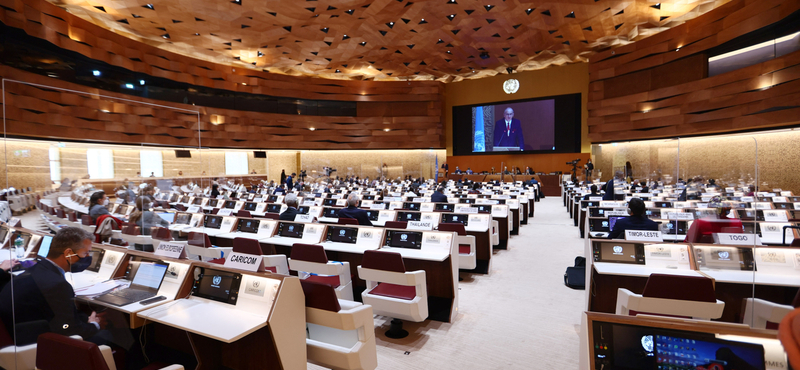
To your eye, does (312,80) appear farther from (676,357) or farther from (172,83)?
(676,357)

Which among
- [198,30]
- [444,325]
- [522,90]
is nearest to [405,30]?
[198,30]

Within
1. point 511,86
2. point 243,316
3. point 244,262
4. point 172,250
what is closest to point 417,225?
point 244,262

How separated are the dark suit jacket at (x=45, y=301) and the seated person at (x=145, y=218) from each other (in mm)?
1469

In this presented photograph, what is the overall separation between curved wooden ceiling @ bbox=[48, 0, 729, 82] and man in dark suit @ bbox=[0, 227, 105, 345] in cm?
1284

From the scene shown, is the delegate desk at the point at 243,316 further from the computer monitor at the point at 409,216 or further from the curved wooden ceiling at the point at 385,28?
the curved wooden ceiling at the point at 385,28

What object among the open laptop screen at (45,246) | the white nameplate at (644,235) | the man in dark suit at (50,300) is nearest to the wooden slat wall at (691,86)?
the white nameplate at (644,235)

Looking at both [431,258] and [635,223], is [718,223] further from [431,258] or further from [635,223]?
[431,258]

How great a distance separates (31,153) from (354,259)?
320 cm

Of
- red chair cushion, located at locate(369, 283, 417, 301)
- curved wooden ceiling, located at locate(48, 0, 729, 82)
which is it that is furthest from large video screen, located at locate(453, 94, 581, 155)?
red chair cushion, located at locate(369, 283, 417, 301)

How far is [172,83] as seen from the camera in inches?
736

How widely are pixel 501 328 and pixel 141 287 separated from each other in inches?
126

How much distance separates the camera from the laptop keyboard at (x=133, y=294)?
2.60 meters

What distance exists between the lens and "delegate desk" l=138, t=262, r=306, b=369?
217cm

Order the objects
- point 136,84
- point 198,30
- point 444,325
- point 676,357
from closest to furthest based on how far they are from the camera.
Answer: point 676,357 < point 444,325 < point 198,30 < point 136,84
